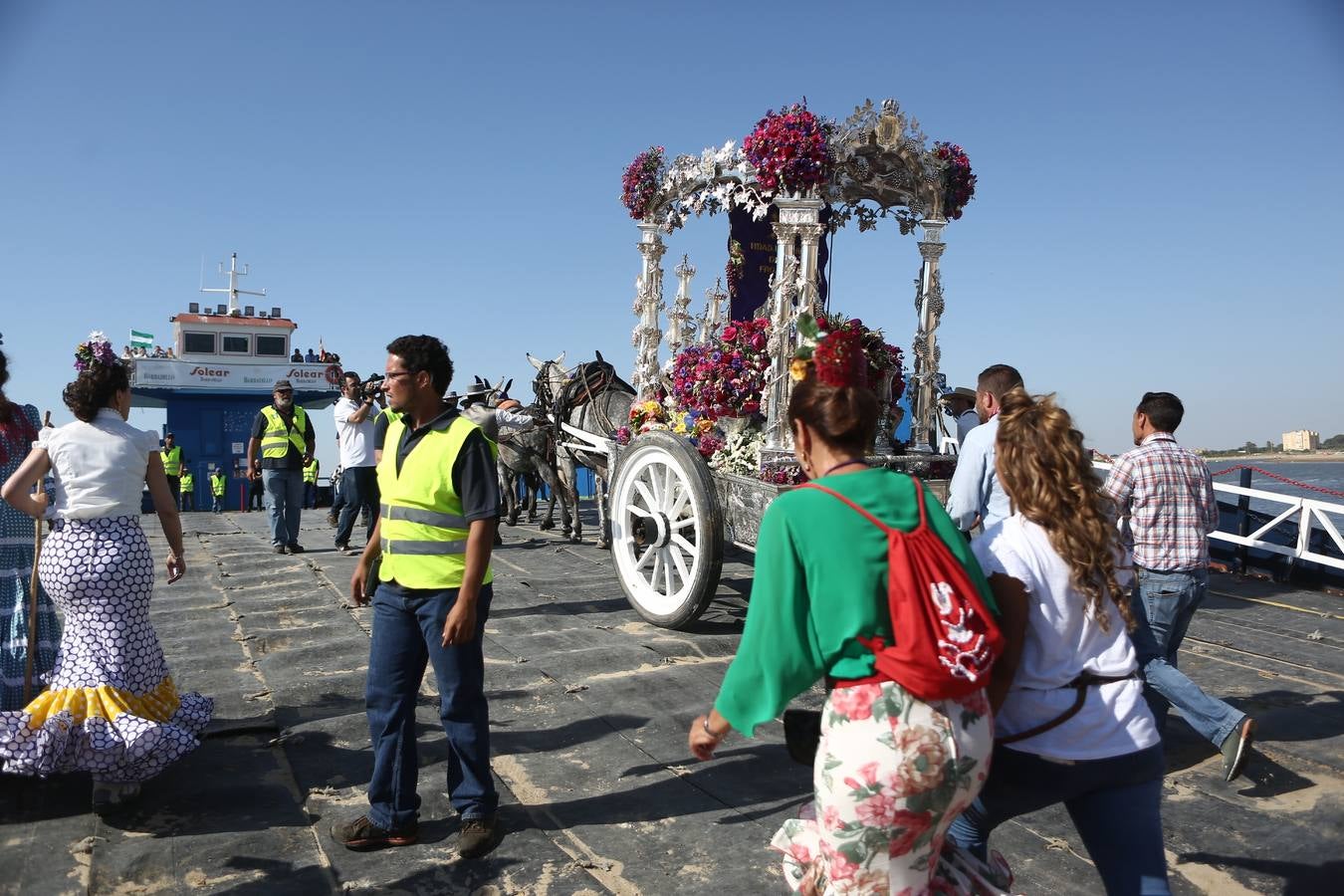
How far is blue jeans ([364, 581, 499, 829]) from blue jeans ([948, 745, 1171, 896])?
1816 millimetres

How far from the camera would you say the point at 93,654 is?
11.2 feet

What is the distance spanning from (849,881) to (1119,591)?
2.93 feet

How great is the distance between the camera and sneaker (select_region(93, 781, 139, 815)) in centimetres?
330

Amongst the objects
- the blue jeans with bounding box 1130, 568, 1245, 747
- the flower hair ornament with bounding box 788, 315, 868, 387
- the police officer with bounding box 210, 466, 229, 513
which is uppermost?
the flower hair ornament with bounding box 788, 315, 868, 387

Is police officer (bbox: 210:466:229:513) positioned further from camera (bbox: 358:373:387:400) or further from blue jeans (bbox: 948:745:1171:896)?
blue jeans (bbox: 948:745:1171:896)

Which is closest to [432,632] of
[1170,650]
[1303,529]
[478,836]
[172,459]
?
[478,836]

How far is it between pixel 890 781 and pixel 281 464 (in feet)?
29.4

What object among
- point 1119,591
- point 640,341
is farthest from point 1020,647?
point 640,341

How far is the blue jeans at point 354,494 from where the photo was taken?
30.0 ft

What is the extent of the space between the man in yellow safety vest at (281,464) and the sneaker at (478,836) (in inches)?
276

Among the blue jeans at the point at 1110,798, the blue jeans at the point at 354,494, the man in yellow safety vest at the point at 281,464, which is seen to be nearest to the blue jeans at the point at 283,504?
the man in yellow safety vest at the point at 281,464

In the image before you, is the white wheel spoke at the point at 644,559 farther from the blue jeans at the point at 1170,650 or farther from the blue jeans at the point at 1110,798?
the blue jeans at the point at 1110,798

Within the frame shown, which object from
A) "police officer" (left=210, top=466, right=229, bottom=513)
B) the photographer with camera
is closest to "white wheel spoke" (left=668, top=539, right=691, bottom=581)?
the photographer with camera

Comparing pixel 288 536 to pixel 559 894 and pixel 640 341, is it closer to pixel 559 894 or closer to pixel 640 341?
pixel 640 341
